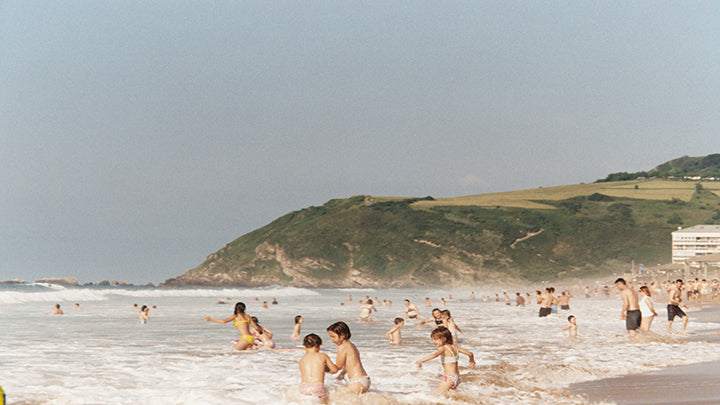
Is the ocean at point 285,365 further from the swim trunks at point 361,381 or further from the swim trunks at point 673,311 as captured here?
the swim trunks at point 673,311

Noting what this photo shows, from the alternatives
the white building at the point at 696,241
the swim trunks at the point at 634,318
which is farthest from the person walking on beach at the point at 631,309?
the white building at the point at 696,241

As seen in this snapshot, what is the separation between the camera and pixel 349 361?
9578 mm

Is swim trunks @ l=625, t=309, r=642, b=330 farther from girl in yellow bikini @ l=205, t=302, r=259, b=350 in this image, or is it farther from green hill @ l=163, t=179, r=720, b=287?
green hill @ l=163, t=179, r=720, b=287

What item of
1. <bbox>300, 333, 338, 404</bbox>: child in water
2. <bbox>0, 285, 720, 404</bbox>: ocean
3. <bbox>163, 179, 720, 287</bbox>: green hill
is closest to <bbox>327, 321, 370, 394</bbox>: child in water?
<bbox>0, 285, 720, 404</bbox>: ocean

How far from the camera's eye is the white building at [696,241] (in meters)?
106

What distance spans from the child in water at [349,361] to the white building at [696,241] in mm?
107368

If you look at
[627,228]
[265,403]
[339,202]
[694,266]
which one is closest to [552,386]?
[265,403]

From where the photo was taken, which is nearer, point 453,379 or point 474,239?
point 453,379

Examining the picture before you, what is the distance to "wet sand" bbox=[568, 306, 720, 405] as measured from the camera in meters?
9.22

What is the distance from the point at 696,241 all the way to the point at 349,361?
115m

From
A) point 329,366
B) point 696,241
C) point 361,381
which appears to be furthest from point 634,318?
point 696,241

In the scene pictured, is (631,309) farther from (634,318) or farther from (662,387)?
(662,387)

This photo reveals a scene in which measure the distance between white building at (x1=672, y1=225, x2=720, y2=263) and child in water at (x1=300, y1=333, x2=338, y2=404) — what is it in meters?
108

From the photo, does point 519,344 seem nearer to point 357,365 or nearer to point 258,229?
point 357,365
